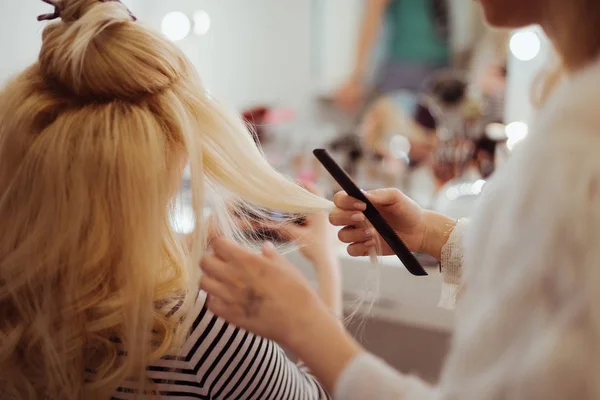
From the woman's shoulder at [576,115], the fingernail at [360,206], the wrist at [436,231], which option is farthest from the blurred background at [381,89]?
the woman's shoulder at [576,115]

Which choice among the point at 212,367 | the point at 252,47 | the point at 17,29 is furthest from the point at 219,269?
the point at 252,47

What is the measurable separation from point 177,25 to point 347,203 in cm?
131

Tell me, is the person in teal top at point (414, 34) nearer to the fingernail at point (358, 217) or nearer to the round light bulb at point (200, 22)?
the round light bulb at point (200, 22)

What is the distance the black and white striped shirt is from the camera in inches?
24.5

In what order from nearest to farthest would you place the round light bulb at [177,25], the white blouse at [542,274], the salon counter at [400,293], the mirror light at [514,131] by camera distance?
the white blouse at [542,274], the salon counter at [400,293], the mirror light at [514,131], the round light bulb at [177,25]

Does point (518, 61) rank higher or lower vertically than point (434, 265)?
higher

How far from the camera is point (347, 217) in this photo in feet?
2.38

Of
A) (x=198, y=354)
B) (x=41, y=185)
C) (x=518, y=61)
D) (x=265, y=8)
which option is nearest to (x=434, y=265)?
(x=518, y=61)

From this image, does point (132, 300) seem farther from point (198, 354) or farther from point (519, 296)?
point (519, 296)

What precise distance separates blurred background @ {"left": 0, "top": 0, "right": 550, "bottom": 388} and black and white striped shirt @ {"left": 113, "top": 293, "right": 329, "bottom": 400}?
561mm

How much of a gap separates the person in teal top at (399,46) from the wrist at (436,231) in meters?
0.93

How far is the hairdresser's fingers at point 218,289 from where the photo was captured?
485mm

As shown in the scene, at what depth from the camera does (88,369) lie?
0.63m

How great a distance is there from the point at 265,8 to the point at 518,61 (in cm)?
81
